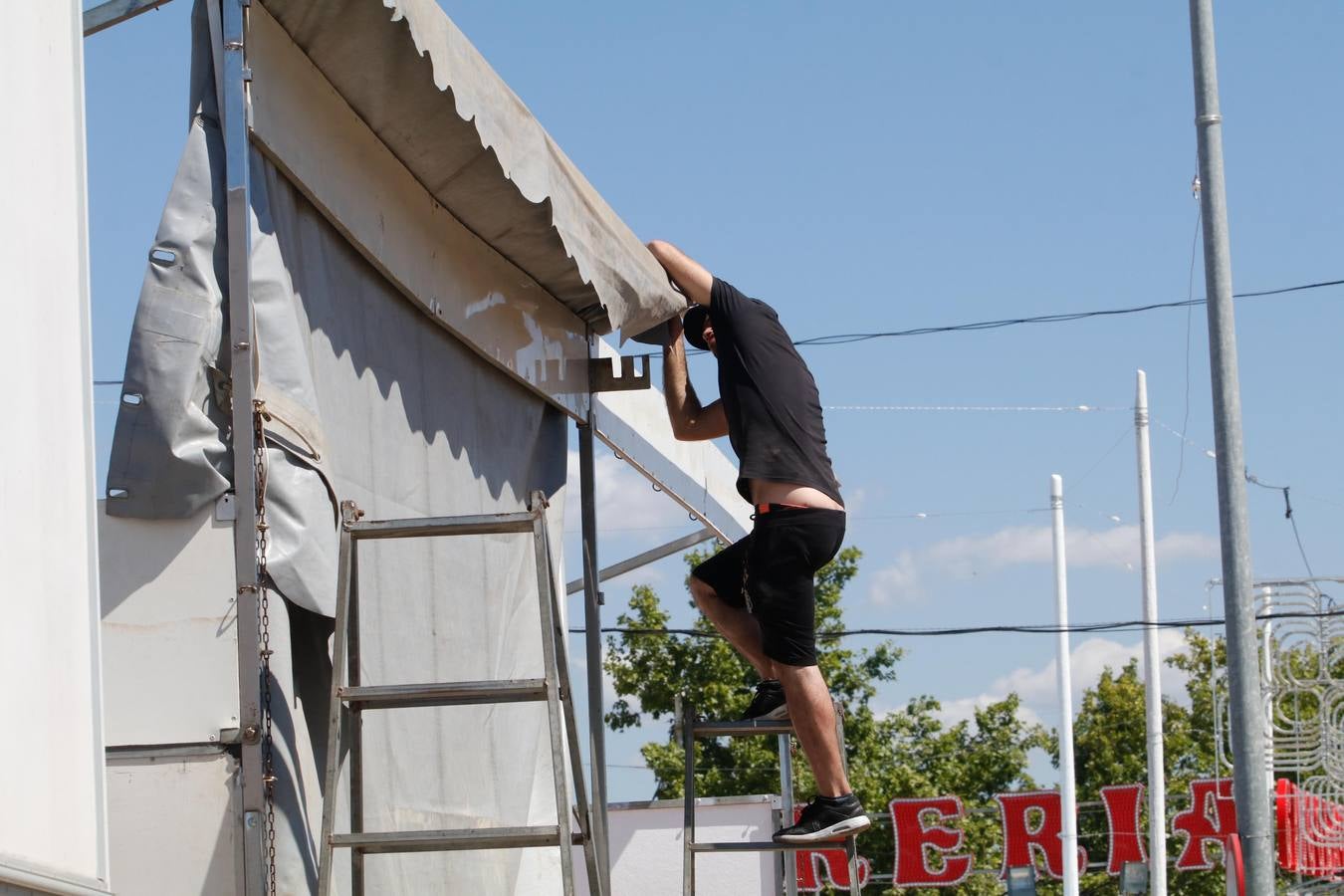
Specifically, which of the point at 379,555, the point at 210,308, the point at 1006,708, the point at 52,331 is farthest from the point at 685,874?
the point at 1006,708

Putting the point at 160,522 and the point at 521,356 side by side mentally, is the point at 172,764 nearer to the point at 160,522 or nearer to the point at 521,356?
the point at 160,522

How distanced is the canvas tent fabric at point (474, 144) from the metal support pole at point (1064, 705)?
71.1ft

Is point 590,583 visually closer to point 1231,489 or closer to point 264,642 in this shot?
point 264,642

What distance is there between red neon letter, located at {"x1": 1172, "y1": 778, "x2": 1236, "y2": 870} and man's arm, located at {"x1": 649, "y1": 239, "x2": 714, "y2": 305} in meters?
35.2

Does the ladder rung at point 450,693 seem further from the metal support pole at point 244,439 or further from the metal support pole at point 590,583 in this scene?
the metal support pole at point 590,583

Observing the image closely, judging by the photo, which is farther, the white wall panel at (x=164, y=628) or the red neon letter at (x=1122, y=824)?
the red neon letter at (x=1122, y=824)

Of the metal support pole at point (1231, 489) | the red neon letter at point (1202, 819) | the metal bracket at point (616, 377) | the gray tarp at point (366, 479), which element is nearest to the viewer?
the gray tarp at point (366, 479)

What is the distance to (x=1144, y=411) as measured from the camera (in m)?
26.3

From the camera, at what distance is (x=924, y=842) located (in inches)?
1483

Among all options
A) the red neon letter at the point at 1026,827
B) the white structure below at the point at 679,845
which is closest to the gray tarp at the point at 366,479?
the white structure below at the point at 679,845

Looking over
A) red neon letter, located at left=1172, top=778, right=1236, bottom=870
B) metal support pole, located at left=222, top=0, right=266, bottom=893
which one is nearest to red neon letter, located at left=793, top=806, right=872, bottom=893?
red neon letter, located at left=1172, top=778, right=1236, bottom=870

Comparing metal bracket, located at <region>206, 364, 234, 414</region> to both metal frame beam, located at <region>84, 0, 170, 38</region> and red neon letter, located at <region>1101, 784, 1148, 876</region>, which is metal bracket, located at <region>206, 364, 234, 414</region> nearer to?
metal frame beam, located at <region>84, 0, 170, 38</region>

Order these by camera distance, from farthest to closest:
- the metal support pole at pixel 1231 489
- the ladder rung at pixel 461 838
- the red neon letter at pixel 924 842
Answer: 1. the red neon letter at pixel 924 842
2. the metal support pole at pixel 1231 489
3. the ladder rung at pixel 461 838

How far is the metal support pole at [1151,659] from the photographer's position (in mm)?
24062
